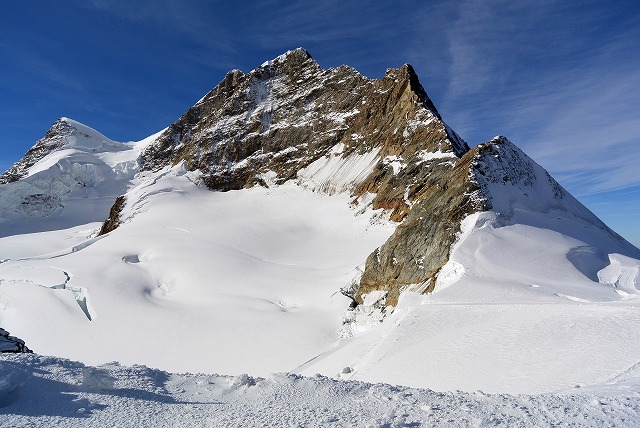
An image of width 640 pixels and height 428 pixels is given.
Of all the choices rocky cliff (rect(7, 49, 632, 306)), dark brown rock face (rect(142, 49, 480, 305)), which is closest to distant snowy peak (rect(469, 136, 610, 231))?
rocky cliff (rect(7, 49, 632, 306))

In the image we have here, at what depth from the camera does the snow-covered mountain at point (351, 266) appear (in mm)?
8609

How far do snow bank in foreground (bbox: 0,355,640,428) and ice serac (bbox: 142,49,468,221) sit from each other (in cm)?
2559

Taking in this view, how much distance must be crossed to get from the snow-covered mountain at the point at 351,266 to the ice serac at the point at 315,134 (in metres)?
0.27

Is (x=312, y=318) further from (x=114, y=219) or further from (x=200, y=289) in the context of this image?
(x=114, y=219)

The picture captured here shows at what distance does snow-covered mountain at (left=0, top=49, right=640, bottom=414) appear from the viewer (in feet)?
28.2

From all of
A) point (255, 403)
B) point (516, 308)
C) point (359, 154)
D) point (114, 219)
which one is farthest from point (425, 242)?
point (114, 219)

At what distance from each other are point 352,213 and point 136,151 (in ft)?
169

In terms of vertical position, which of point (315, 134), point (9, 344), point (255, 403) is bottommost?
point (255, 403)

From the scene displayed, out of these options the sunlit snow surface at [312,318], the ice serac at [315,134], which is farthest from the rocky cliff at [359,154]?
the sunlit snow surface at [312,318]

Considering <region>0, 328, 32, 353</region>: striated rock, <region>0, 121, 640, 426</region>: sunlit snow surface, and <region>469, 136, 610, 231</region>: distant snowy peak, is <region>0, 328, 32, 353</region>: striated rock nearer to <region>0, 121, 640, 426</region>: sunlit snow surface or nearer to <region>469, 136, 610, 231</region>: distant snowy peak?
<region>0, 121, 640, 426</region>: sunlit snow surface

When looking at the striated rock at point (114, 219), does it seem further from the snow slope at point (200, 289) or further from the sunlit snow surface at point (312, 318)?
the snow slope at point (200, 289)

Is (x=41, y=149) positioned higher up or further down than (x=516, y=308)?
higher up

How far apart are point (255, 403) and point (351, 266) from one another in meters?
20.9

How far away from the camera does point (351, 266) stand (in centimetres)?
2550
